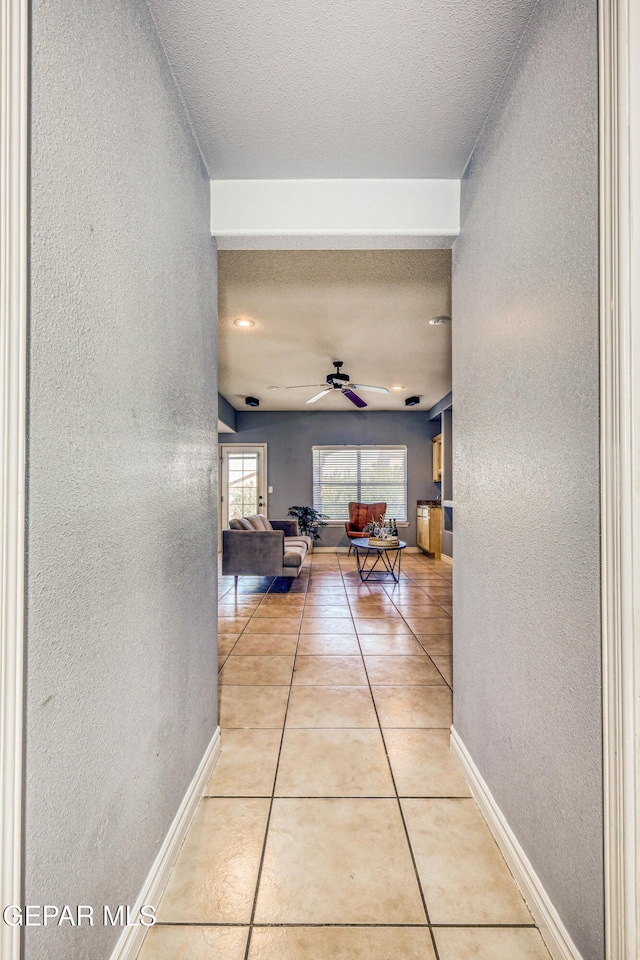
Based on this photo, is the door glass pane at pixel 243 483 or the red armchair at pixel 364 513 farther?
the door glass pane at pixel 243 483

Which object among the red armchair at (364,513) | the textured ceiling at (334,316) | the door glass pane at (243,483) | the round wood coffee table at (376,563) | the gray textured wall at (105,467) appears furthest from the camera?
the door glass pane at (243,483)

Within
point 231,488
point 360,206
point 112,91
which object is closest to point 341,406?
point 231,488

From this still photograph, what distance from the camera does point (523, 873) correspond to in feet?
4.37

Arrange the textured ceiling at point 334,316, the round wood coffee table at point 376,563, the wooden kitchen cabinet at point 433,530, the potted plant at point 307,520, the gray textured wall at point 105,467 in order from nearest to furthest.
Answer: the gray textured wall at point 105,467, the textured ceiling at point 334,316, the round wood coffee table at point 376,563, the wooden kitchen cabinet at point 433,530, the potted plant at point 307,520

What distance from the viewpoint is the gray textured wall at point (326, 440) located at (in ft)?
27.7

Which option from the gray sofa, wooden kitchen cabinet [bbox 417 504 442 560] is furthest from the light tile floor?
wooden kitchen cabinet [bbox 417 504 442 560]

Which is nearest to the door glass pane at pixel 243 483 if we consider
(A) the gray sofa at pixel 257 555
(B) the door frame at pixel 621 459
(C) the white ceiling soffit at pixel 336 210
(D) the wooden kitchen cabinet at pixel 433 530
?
(D) the wooden kitchen cabinet at pixel 433 530

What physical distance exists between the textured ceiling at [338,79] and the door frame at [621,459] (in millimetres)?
605

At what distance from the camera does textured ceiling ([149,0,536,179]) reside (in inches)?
51.0

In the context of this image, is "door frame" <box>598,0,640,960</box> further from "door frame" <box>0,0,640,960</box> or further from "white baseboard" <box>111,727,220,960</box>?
"white baseboard" <box>111,727,220,960</box>

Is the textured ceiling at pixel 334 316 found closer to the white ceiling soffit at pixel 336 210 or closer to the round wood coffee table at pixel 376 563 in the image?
the white ceiling soffit at pixel 336 210

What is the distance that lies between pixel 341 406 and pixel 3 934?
7.61 m

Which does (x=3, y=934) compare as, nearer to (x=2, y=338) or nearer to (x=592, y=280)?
(x=2, y=338)

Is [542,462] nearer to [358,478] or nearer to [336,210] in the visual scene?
[336,210]
